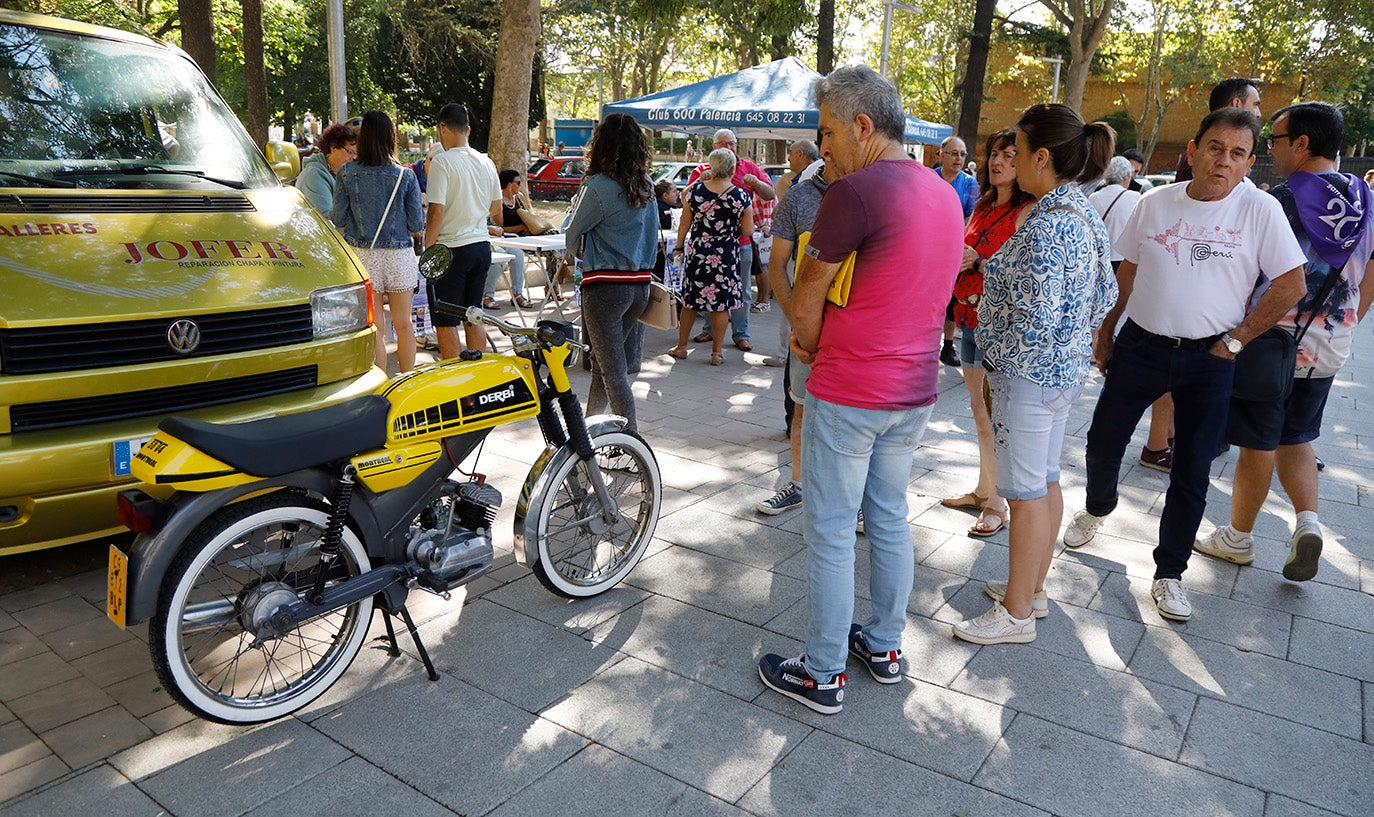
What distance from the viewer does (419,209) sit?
22.8 ft

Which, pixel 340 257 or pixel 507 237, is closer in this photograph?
pixel 340 257

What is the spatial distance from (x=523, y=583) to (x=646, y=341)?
236 inches

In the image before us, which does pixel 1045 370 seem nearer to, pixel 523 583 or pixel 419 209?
pixel 523 583

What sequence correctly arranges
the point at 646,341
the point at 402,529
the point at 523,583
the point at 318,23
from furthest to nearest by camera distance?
the point at 318,23 < the point at 646,341 < the point at 523,583 < the point at 402,529

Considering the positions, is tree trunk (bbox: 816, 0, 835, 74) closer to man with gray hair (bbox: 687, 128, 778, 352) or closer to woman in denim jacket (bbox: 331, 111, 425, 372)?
man with gray hair (bbox: 687, 128, 778, 352)

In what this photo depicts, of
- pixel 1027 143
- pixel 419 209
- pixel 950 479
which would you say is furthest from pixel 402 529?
pixel 419 209

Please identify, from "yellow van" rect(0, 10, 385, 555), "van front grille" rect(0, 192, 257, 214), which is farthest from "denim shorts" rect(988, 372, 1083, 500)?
"van front grille" rect(0, 192, 257, 214)

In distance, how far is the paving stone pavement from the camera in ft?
9.13

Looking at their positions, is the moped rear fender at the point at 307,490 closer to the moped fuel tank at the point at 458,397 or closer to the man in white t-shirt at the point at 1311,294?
the moped fuel tank at the point at 458,397

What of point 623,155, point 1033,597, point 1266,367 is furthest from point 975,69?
point 1033,597

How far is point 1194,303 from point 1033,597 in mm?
1285

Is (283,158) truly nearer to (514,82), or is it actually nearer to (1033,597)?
(1033,597)

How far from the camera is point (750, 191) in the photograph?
30.1ft

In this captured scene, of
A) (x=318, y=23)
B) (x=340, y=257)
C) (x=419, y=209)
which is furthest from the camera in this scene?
(x=318, y=23)
